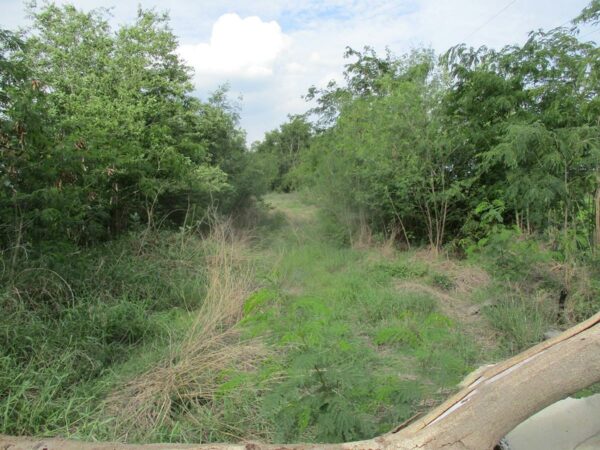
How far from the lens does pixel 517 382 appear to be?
1.64 m

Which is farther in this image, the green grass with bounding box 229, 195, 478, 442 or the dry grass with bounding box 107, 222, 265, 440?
the dry grass with bounding box 107, 222, 265, 440

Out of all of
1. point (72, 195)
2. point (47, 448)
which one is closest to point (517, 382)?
point (47, 448)

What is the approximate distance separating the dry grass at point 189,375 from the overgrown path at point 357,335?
0.26 meters

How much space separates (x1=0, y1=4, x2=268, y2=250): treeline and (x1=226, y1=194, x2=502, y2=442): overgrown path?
8.11 ft

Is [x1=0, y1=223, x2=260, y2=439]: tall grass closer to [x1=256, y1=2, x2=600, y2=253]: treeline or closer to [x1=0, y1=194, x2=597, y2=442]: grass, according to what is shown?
[x1=0, y1=194, x2=597, y2=442]: grass

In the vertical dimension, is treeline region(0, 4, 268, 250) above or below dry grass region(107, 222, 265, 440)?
above

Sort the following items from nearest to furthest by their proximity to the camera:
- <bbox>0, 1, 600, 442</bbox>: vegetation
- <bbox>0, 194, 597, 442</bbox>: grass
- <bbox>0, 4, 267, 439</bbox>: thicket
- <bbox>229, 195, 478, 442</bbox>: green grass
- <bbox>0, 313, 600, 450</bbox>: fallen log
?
1. <bbox>0, 313, 600, 450</bbox>: fallen log
2. <bbox>229, 195, 478, 442</bbox>: green grass
3. <bbox>0, 194, 597, 442</bbox>: grass
4. <bbox>0, 1, 600, 442</bbox>: vegetation
5. <bbox>0, 4, 267, 439</bbox>: thicket

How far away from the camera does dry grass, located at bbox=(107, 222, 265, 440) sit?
3182mm

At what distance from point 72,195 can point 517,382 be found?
5.56 metres

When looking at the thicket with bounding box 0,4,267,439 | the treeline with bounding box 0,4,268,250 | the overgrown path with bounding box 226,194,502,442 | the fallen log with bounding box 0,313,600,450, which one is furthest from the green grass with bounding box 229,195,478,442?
the treeline with bounding box 0,4,268,250

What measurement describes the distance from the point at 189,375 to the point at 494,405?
2.51m

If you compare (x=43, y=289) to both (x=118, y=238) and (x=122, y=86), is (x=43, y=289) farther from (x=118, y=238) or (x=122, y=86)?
(x=122, y=86)

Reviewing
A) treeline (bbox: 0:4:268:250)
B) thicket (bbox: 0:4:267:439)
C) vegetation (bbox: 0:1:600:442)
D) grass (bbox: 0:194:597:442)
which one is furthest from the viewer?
treeline (bbox: 0:4:268:250)

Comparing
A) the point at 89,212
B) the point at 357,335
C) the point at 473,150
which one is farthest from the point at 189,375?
the point at 473,150
